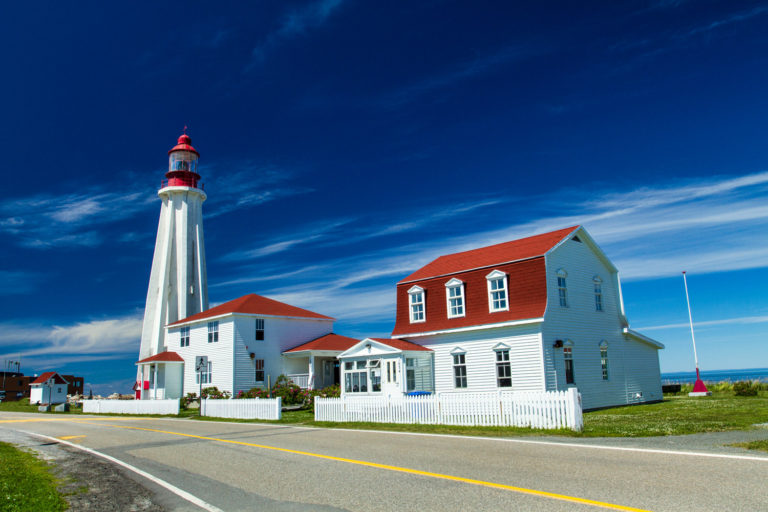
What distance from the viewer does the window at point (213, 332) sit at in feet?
122

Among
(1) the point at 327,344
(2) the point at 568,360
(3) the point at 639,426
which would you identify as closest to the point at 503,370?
(2) the point at 568,360

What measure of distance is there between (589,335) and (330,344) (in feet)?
57.6

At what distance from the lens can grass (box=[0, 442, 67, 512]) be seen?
778cm

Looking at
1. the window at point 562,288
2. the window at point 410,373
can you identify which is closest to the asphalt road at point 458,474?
the window at point 410,373

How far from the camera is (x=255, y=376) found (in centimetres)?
3591

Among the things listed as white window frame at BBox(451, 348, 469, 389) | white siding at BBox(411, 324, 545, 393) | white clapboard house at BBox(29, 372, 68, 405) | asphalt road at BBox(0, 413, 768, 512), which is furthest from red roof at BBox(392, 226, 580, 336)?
white clapboard house at BBox(29, 372, 68, 405)

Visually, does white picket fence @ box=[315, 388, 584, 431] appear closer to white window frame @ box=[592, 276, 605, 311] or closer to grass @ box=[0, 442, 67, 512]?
grass @ box=[0, 442, 67, 512]

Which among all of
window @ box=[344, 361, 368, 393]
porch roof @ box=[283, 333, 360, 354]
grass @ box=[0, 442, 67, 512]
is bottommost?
grass @ box=[0, 442, 67, 512]

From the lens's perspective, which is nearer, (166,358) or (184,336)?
(166,358)

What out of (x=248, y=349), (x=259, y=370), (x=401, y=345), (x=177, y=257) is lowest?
(x=259, y=370)

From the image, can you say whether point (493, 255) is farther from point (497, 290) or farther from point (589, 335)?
point (589, 335)

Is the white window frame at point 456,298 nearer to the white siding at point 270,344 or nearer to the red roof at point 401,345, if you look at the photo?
the red roof at point 401,345

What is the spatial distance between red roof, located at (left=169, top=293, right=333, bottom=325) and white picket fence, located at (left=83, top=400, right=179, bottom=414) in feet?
22.1

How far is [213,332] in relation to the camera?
123 ft
